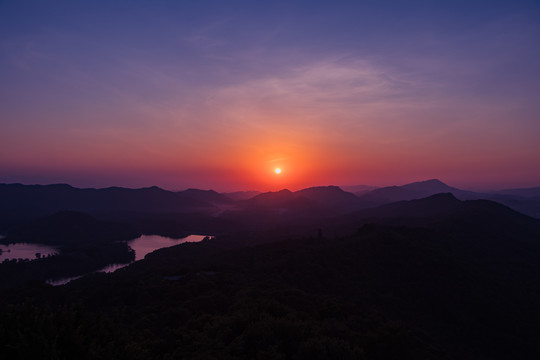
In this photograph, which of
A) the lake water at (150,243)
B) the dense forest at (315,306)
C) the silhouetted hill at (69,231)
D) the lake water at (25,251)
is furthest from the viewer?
the silhouetted hill at (69,231)

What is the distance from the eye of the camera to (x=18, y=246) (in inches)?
5477

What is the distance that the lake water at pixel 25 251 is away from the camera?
4677 inches

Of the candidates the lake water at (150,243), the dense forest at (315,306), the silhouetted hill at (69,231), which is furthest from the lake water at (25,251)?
the dense forest at (315,306)

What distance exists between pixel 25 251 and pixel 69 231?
26.6 m

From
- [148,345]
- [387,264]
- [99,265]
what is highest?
[148,345]

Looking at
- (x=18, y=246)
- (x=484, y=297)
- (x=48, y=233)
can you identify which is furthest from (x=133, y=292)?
(x=48, y=233)

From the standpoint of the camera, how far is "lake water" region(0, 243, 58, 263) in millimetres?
118787

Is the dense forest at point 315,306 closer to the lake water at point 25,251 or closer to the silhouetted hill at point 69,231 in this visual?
the lake water at point 25,251

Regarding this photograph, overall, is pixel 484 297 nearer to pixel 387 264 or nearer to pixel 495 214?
pixel 387 264

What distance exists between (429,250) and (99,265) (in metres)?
104

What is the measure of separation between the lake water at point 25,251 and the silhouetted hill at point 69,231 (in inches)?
255

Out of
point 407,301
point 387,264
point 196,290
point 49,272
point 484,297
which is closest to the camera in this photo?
point 196,290

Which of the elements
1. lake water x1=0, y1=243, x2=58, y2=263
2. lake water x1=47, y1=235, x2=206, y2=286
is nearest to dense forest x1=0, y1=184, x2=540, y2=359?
lake water x1=47, y1=235, x2=206, y2=286

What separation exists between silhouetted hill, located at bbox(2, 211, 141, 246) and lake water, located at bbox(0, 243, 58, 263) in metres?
6.47
